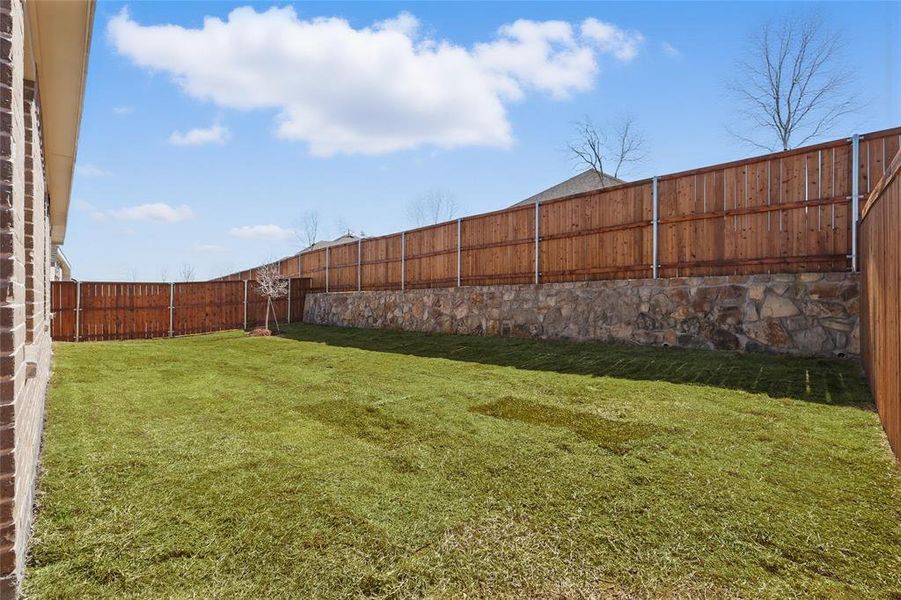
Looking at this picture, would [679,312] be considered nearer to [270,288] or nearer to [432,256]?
[432,256]

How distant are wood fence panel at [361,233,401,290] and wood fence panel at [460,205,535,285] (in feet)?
9.51

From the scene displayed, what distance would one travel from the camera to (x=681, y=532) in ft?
7.15

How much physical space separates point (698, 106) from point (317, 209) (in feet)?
110

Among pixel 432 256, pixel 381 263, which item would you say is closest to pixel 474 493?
pixel 432 256

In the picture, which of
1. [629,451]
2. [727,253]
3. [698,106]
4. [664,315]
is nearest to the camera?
[629,451]

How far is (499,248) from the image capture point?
10.4m

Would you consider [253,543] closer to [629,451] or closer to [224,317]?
[629,451]

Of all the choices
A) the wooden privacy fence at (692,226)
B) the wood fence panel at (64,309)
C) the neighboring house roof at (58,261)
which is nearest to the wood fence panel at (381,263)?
the wooden privacy fence at (692,226)

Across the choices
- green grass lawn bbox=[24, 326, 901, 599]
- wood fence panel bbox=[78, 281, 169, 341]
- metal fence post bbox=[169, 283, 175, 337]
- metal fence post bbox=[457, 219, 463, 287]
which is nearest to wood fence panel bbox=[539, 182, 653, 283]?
metal fence post bbox=[457, 219, 463, 287]

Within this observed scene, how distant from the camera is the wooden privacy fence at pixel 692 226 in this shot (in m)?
5.79

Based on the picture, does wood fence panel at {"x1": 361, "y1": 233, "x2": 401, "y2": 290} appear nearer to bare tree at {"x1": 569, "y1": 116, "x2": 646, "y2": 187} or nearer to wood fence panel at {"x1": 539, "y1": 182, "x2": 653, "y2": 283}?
wood fence panel at {"x1": 539, "y1": 182, "x2": 653, "y2": 283}

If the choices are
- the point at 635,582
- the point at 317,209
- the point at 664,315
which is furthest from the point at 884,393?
the point at 317,209

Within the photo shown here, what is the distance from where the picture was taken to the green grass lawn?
1.85 meters

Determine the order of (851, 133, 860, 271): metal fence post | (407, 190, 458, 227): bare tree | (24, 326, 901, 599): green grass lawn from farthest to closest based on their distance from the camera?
(407, 190, 458, 227): bare tree < (851, 133, 860, 271): metal fence post < (24, 326, 901, 599): green grass lawn
